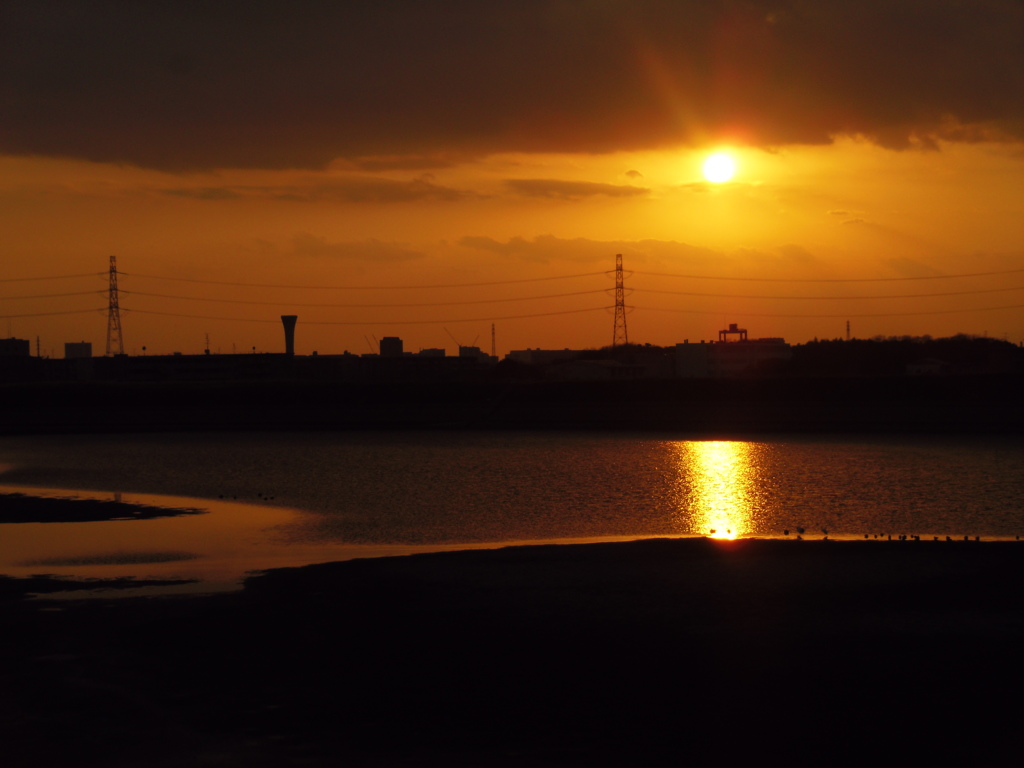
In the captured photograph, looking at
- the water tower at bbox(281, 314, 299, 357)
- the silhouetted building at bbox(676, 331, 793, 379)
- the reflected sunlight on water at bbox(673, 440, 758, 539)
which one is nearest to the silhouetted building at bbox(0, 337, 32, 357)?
the water tower at bbox(281, 314, 299, 357)

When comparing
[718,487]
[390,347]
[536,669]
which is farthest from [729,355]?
[536,669]

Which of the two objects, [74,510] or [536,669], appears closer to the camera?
[536,669]

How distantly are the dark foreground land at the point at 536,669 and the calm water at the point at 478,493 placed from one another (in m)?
5.20

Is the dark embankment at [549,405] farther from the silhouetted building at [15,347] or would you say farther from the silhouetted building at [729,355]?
the silhouetted building at [15,347]

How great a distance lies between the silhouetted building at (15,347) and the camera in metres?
174

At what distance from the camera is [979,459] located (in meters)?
50.8

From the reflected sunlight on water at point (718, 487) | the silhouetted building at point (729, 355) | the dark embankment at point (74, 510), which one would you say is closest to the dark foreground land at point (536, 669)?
the reflected sunlight on water at point (718, 487)

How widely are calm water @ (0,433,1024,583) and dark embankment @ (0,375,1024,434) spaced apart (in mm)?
14011

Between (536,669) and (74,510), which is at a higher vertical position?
(74,510)

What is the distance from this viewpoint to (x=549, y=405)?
90.3m

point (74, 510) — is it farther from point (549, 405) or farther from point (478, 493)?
point (549, 405)

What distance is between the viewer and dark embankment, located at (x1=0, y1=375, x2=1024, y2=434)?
259 feet

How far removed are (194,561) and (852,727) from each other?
16246 millimetres

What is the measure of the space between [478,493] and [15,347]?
16580 centimetres
